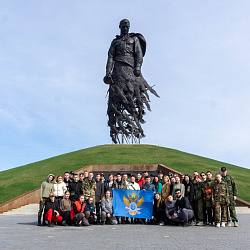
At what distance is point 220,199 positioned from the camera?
950 centimetres

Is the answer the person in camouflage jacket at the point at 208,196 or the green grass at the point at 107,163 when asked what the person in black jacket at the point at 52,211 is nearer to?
the person in camouflage jacket at the point at 208,196

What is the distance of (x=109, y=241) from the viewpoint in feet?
20.9

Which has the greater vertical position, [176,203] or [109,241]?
[176,203]

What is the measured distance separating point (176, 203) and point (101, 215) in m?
2.58

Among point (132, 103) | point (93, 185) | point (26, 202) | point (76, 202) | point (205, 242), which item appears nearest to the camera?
point (205, 242)

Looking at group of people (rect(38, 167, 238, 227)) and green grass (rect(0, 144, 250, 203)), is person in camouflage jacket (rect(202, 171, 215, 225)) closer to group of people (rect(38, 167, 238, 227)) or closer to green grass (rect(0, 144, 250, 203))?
group of people (rect(38, 167, 238, 227))

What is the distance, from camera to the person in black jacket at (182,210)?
9.43 m

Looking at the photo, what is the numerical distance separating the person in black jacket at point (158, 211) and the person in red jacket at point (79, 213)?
2370mm

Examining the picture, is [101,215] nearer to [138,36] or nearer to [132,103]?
[132,103]

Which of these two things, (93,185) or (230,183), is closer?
(230,183)

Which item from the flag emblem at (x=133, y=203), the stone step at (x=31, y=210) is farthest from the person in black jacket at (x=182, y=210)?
the stone step at (x=31, y=210)

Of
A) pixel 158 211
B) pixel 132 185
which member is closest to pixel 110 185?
pixel 132 185

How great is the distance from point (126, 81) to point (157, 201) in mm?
26195

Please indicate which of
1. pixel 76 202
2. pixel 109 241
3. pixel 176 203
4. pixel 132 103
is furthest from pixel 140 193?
pixel 132 103
